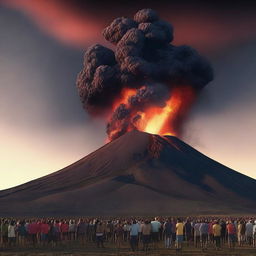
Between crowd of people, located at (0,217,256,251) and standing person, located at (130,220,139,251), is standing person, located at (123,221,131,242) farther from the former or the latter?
standing person, located at (130,220,139,251)

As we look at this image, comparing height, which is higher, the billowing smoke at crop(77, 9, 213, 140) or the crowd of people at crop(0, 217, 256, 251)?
the billowing smoke at crop(77, 9, 213, 140)

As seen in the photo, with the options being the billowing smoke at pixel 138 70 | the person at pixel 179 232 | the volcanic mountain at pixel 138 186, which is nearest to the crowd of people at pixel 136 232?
the person at pixel 179 232

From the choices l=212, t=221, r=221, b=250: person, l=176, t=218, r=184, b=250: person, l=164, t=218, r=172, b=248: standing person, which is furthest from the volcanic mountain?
l=176, t=218, r=184, b=250: person

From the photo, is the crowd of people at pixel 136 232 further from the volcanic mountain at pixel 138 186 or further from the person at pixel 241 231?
the volcanic mountain at pixel 138 186

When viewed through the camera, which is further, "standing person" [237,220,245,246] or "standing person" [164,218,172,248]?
"standing person" [237,220,245,246]

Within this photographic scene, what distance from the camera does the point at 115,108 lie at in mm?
140250

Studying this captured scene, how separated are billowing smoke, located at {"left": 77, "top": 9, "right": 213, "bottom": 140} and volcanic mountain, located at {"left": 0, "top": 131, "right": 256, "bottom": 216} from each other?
29.3ft

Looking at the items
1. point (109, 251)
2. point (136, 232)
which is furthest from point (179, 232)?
point (109, 251)

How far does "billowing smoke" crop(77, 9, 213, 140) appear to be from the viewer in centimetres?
13512

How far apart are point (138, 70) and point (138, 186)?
88.6 feet

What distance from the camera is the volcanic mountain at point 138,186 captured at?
108 m

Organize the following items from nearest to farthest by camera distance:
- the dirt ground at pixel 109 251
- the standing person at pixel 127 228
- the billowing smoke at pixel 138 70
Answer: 1. the dirt ground at pixel 109 251
2. the standing person at pixel 127 228
3. the billowing smoke at pixel 138 70

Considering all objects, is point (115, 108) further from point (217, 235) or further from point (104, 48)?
point (217, 235)

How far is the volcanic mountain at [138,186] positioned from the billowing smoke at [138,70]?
8.93 meters
